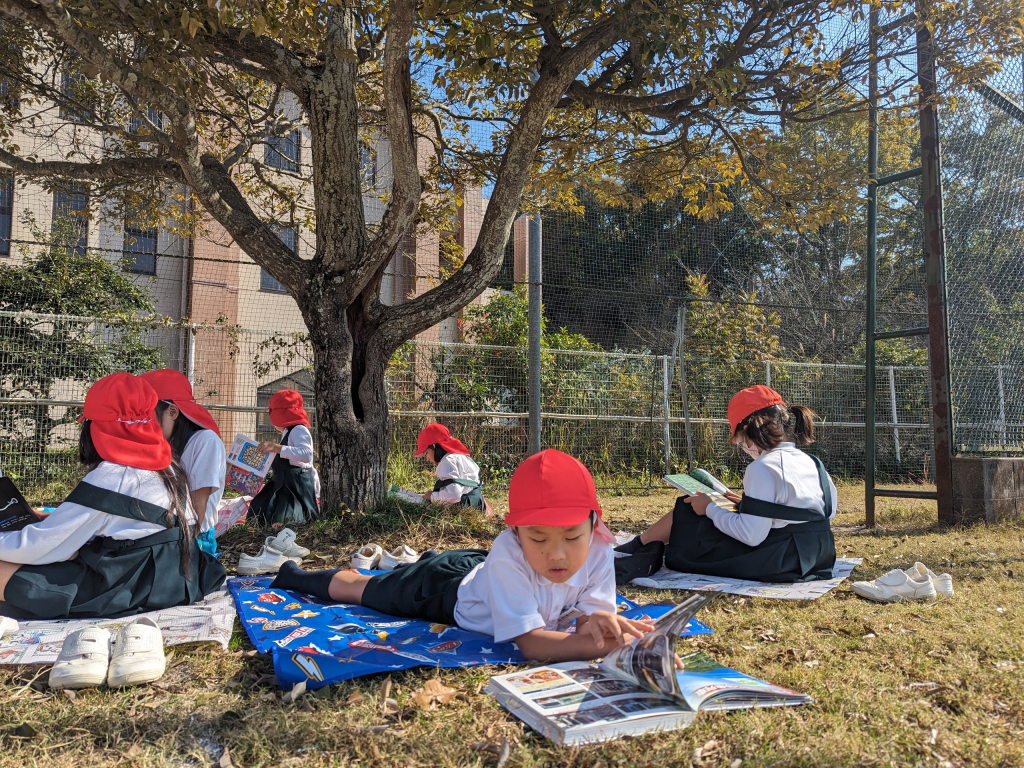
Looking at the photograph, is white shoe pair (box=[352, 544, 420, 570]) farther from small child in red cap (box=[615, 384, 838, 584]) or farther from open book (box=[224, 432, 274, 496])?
open book (box=[224, 432, 274, 496])

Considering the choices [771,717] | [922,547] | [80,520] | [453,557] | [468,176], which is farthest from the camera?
[468,176]

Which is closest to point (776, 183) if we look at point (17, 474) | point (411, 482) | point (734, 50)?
point (734, 50)

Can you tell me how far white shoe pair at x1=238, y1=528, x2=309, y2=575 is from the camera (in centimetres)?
435

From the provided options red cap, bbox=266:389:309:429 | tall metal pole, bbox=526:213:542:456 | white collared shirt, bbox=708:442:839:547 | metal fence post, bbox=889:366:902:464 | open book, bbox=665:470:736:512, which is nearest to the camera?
white collared shirt, bbox=708:442:839:547

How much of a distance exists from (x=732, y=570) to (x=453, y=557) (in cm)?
173

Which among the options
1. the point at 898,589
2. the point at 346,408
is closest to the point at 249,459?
the point at 346,408

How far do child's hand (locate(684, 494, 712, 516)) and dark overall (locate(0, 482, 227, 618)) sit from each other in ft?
8.74

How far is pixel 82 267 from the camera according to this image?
10.2 metres

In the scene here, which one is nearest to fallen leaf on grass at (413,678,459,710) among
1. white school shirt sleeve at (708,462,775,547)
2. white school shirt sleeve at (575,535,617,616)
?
white school shirt sleeve at (575,535,617,616)

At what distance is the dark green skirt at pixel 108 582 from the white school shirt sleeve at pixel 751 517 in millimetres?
2730

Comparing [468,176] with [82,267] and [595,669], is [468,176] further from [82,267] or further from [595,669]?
[595,669]

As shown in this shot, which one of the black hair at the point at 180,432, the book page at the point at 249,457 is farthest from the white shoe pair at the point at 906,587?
the book page at the point at 249,457

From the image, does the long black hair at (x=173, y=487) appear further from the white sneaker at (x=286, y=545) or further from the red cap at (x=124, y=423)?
the white sneaker at (x=286, y=545)

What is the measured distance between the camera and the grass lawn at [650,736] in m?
2.03
